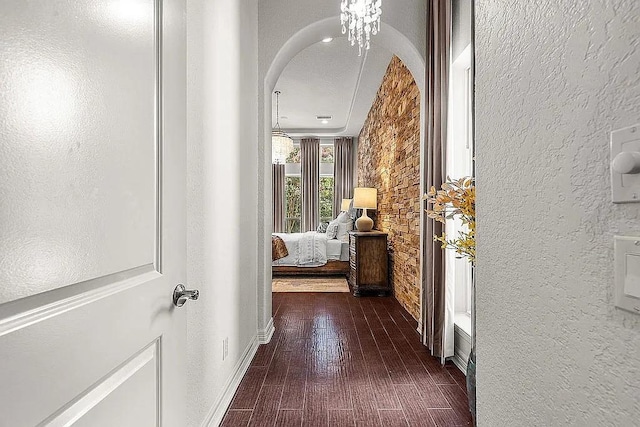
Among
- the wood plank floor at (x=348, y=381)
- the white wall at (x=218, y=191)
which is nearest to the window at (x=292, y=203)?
the wood plank floor at (x=348, y=381)

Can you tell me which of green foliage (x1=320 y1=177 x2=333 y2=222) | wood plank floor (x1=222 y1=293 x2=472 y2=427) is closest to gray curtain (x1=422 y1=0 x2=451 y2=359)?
wood plank floor (x1=222 y1=293 x2=472 y2=427)

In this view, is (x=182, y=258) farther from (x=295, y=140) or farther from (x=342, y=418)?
(x=295, y=140)

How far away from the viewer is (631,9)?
24.3 inches

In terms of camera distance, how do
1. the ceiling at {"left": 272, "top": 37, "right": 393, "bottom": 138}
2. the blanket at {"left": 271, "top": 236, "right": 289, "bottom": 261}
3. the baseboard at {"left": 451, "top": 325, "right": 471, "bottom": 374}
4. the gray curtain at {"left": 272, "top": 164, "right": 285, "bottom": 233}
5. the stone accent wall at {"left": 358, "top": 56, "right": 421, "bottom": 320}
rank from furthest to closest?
the gray curtain at {"left": 272, "top": 164, "right": 285, "bottom": 233}
the blanket at {"left": 271, "top": 236, "right": 289, "bottom": 261}
the ceiling at {"left": 272, "top": 37, "right": 393, "bottom": 138}
the stone accent wall at {"left": 358, "top": 56, "right": 421, "bottom": 320}
the baseboard at {"left": 451, "top": 325, "right": 471, "bottom": 374}

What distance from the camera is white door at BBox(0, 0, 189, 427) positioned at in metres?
0.63

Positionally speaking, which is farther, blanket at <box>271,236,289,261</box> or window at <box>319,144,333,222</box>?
window at <box>319,144,333,222</box>

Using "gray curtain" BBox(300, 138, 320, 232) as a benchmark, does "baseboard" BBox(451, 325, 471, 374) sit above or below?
below

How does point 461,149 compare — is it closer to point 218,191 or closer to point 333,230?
point 218,191

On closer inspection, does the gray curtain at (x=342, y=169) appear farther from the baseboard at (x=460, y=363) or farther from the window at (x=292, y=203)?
the baseboard at (x=460, y=363)

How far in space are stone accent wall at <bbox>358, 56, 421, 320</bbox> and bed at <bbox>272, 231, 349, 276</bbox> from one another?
2.94ft

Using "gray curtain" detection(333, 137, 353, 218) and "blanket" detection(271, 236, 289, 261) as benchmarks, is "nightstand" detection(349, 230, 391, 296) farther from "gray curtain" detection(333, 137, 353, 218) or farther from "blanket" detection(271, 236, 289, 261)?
"gray curtain" detection(333, 137, 353, 218)

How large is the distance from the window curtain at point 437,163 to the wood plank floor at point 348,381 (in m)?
0.24

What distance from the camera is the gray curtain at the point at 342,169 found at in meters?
10.0

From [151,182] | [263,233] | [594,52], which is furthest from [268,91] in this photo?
[594,52]
